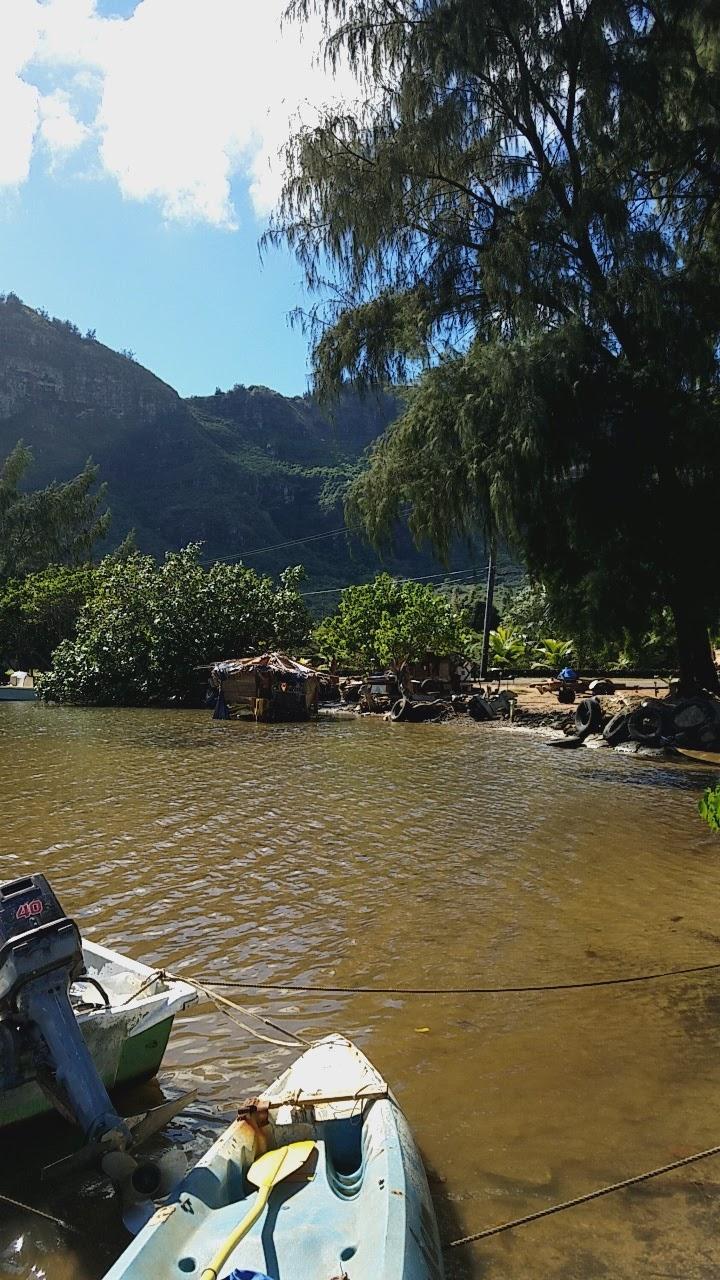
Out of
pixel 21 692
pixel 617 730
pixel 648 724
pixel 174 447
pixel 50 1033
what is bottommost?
pixel 50 1033

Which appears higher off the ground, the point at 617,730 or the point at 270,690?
the point at 270,690

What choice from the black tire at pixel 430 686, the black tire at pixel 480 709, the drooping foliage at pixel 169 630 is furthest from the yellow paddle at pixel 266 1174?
the drooping foliage at pixel 169 630

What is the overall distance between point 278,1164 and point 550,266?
15.5m

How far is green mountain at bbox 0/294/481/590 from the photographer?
112 metres

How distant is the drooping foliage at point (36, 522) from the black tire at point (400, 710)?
44.4 m

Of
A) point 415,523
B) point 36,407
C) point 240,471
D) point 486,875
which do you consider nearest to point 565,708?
point 415,523

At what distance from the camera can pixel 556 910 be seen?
22.5ft

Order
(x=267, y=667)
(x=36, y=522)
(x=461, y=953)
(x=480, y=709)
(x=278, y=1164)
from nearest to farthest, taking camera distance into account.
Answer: (x=278, y=1164)
(x=461, y=953)
(x=480, y=709)
(x=267, y=667)
(x=36, y=522)

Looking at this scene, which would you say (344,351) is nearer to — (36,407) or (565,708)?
(565,708)

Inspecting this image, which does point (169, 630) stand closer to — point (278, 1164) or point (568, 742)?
point (568, 742)

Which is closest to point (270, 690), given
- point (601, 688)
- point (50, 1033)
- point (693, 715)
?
point (601, 688)

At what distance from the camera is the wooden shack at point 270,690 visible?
80.1ft

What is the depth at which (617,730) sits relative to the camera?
17.6 m

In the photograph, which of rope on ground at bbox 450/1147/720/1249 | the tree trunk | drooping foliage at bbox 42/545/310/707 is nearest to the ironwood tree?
the tree trunk
